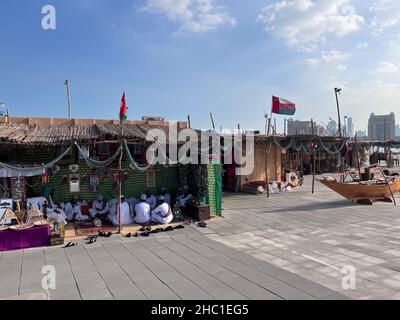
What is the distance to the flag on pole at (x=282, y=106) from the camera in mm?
18016

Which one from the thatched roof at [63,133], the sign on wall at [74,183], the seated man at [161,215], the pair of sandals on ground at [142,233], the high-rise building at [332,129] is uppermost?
the high-rise building at [332,129]

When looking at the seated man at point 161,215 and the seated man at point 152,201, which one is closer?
the seated man at point 161,215

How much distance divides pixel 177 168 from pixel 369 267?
29.2 feet

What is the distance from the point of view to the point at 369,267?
6.99 meters

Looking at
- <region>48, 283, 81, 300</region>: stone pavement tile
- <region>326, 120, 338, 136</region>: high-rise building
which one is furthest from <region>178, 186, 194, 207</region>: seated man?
<region>326, 120, 338, 136</region>: high-rise building

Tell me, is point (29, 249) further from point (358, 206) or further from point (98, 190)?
point (358, 206)

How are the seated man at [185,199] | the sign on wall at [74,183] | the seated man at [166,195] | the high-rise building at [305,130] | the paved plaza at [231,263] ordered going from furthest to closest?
the high-rise building at [305,130]
the seated man at [166,195]
the seated man at [185,199]
the sign on wall at [74,183]
the paved plaza at [231,263]

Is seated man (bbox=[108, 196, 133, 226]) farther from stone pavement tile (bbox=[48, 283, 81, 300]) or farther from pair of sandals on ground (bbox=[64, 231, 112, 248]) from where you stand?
stone pavement tile (bbox=[48, 283, 81, 300])

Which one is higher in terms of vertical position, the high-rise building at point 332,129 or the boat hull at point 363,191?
the high-rise building at point 332,129

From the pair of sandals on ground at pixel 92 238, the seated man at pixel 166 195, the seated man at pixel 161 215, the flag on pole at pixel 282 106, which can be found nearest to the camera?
the pair of sandals on ground at pixel 92 238

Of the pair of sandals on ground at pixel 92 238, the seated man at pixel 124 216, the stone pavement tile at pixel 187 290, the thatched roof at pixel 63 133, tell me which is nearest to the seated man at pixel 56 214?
the pair of sandals on ground at pixel 92 238

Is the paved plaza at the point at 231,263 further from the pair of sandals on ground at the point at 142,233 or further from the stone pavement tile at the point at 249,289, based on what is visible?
the pair of sandals on ground at the point at 142,233

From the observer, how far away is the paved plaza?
595cm
